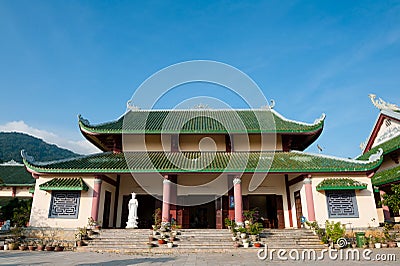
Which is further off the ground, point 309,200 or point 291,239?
point 309,200

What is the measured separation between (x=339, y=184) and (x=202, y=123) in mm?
7998

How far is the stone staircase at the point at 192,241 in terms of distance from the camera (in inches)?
419

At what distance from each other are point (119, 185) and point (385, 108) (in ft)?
60.7

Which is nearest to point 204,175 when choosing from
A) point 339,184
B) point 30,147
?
point 339,184

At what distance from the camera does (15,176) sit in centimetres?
2653

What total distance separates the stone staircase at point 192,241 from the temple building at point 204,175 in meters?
1.16

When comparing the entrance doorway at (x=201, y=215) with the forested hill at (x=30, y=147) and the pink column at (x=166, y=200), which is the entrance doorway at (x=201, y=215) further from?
the forested hill at (x=30, y=147)

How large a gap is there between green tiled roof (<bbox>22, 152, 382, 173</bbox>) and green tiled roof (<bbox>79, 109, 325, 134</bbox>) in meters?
1.34

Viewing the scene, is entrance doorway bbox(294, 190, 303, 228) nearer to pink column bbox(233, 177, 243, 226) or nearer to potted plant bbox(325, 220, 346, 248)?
potted plant bbox(325, 220, 346, 248)

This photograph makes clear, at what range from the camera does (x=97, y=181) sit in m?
13.1

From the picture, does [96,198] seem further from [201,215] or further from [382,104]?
[382,104]

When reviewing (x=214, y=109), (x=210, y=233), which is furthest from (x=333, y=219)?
(x=214, y=109)

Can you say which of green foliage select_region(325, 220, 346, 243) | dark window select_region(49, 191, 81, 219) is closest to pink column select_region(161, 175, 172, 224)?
dark window select_region(49, 191, 81, 219)

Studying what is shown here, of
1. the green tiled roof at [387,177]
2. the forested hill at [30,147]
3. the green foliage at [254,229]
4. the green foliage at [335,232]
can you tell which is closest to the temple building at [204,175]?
the green foliage at [254,229]
